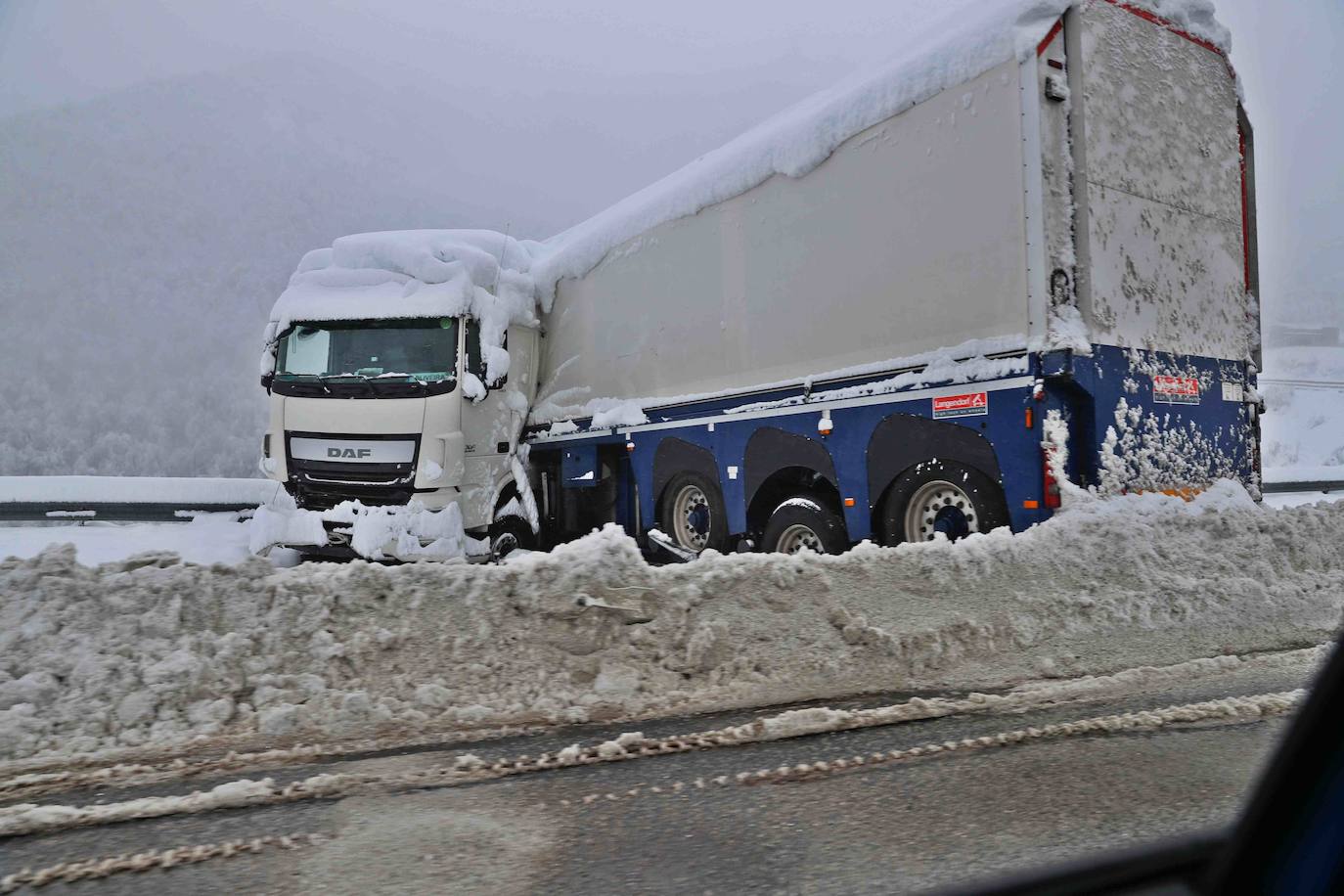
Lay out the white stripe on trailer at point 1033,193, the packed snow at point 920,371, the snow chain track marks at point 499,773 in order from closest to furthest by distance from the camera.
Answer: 1. the snow chain track marks at point 499,773
2. the white stripe on trailer at point 1033,193
3. the packed snow at point 920,371

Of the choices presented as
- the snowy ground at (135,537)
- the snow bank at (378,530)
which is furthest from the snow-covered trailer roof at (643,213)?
the snowy ground at (135,537)

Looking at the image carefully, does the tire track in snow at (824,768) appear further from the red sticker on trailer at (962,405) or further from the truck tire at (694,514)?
the truck tire at (694,514)

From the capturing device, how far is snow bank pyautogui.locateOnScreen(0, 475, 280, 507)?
41.0 ft

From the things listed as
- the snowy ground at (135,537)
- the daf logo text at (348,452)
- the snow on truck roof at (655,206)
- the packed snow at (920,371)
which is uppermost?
the snow on truck roof at (655,206)

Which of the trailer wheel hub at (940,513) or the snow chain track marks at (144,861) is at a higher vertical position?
the trailer wheel hub at (940,513)

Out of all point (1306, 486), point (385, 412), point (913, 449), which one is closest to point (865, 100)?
point (913, 449)

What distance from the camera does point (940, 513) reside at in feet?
19.4

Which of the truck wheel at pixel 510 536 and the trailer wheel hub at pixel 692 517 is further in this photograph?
the truck wheel at pixel 510 536

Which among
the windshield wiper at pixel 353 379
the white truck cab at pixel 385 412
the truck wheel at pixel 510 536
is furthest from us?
the truck wheel at pixel 510 536

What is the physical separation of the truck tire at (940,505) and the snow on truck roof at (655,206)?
2.51m

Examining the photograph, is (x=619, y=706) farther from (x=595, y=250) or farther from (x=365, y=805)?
(x=595, y=250)

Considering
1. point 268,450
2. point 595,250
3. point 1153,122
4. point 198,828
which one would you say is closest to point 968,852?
point 198,828

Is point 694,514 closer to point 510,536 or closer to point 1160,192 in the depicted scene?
point 510,536

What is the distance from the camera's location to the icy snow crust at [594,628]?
377 cm
